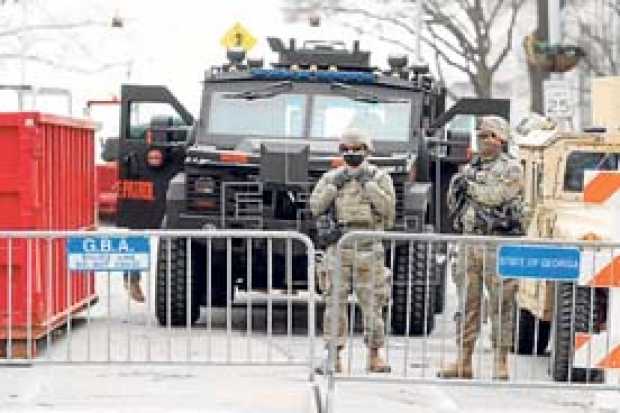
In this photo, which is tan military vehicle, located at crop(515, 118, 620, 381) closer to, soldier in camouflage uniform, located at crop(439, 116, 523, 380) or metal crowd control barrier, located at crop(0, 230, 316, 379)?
soldier in camouflage uniform, located at crop(439, 116, 523, 380)

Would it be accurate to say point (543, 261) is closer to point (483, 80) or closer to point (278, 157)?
point (278, 157)

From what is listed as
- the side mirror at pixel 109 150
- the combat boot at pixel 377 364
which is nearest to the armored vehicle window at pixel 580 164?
the combat boot at pixel 377 364

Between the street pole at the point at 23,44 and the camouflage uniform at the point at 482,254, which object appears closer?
the camouflage uniform at the point at 482,254

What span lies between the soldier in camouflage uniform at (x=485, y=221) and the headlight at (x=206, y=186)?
323 centimetres

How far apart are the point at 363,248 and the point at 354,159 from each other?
2.37 ft

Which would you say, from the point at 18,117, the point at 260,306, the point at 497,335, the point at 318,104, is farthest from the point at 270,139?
the point at 497,335

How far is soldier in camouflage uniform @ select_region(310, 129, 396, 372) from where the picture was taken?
35.7 feet

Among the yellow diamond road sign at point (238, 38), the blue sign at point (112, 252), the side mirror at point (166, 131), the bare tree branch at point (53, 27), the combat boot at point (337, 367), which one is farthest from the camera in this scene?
the bare tree branch at point (53, 27)

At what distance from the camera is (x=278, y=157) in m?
13.4

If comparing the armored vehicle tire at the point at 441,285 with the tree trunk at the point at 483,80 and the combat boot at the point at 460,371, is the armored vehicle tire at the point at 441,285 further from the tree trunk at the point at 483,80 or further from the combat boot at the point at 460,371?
the tree trunk at the point at 483,80

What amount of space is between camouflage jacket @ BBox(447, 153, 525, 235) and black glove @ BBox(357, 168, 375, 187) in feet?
2.21

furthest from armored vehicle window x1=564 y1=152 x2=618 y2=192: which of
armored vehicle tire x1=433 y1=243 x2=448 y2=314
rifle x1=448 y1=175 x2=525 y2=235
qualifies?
rifle x1=448 y1=175 x2=525 y2=235

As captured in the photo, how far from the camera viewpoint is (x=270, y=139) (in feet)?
46.4

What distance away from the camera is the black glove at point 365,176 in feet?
36.9
